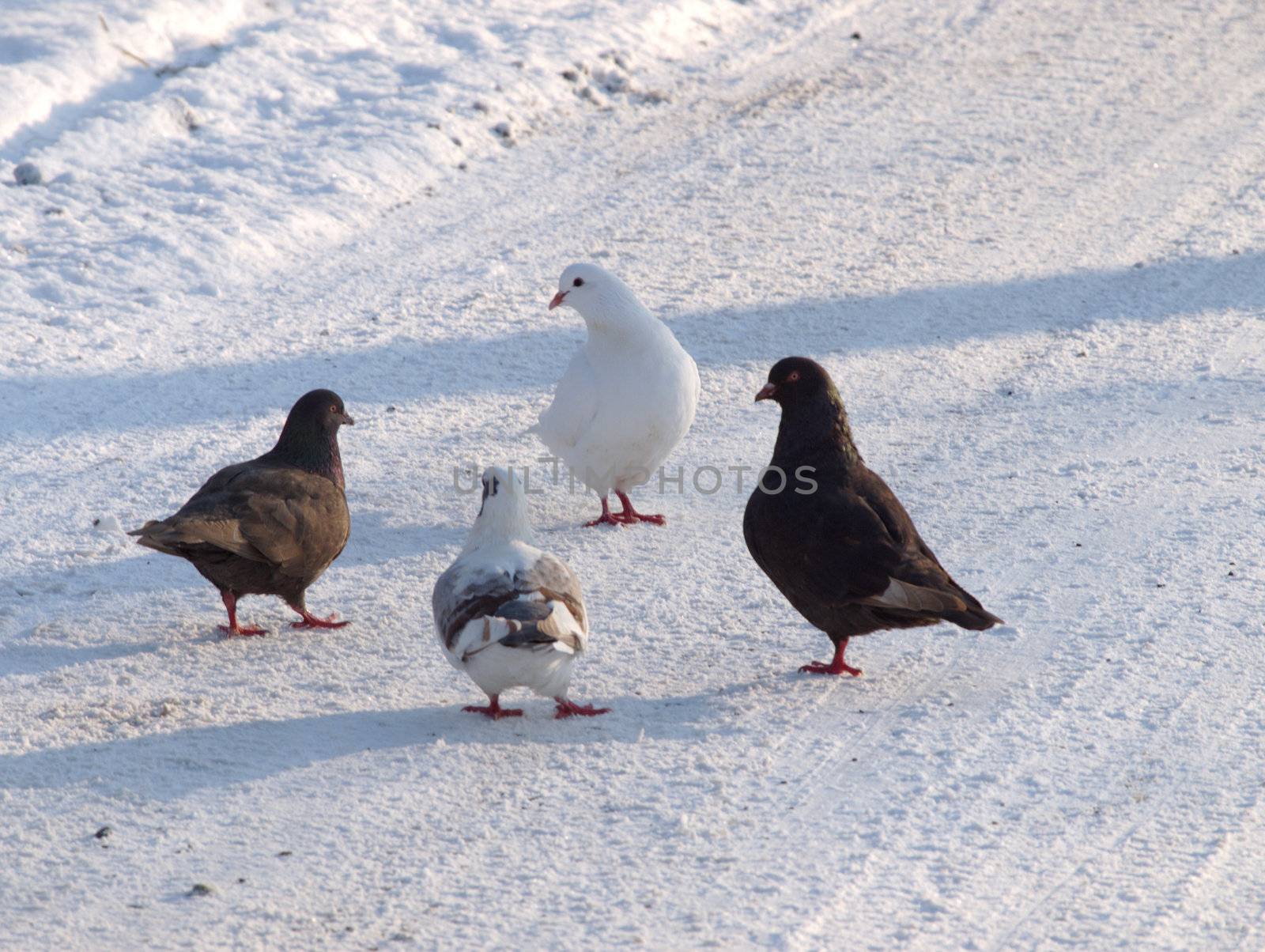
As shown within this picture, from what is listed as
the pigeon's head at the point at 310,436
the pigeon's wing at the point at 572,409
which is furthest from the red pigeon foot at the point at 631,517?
the pigeon's head at the point at 310,436

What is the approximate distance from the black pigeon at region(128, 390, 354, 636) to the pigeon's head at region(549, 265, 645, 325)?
52.9 inches

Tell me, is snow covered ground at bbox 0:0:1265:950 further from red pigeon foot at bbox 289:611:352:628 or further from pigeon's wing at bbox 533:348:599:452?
pigeon's wing at bbox 533:348:599:452

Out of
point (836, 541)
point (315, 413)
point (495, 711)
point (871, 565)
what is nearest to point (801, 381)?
point (836, 541)

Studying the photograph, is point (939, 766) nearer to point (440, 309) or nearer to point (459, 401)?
point (459, 401)

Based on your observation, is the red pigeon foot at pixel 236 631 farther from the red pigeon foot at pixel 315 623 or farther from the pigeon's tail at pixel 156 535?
the pigeon's tail at pixel 156 535

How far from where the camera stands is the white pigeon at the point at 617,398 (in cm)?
582

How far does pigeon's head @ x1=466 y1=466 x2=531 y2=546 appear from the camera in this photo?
15.4ft

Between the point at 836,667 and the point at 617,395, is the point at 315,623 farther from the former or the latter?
the point at 836,667

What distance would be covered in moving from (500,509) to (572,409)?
1.34m

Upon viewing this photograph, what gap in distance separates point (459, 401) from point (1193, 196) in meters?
5.15

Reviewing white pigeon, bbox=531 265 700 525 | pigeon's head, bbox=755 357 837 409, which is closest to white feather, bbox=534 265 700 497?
white pigeon, bbox=531 265 700 525

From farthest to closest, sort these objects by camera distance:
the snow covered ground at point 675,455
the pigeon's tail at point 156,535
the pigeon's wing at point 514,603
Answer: the pigeon's tail at point 156,535 < the pigeon's wing at point 514,603 < the snow covered ground at point 675,455

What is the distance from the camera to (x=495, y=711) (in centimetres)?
446

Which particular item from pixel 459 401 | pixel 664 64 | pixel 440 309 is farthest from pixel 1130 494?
pixel 664 64
